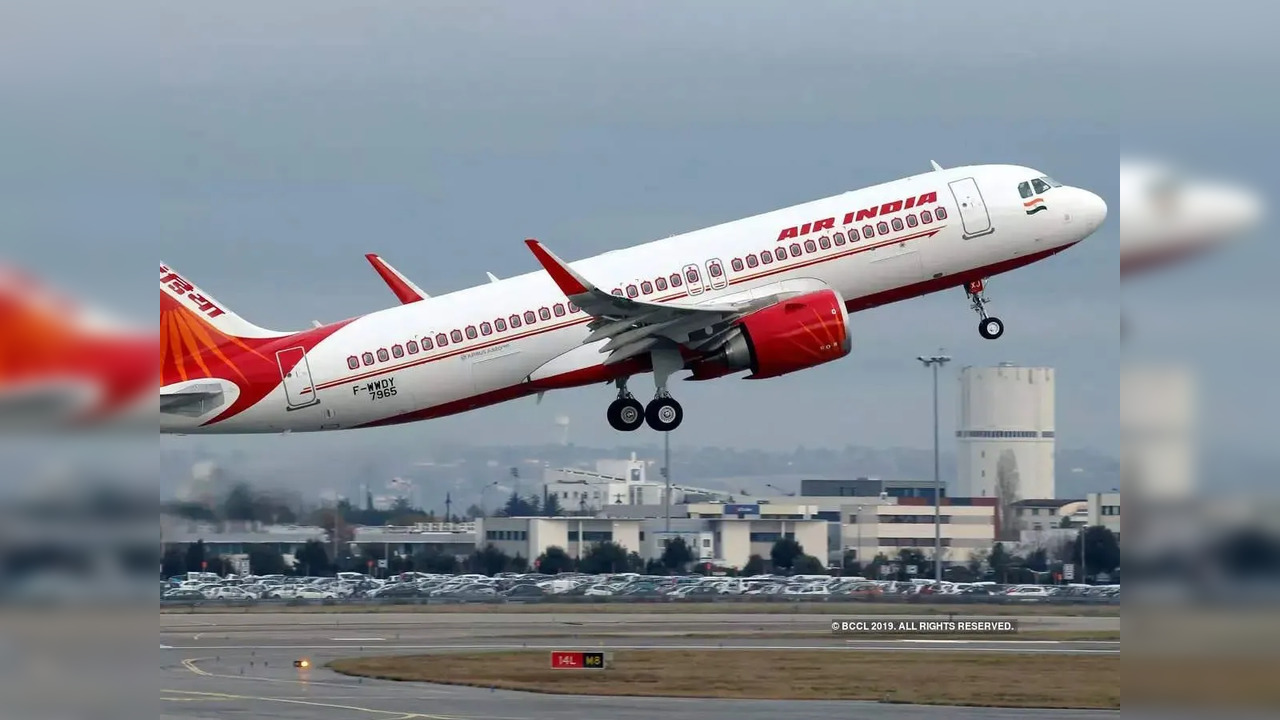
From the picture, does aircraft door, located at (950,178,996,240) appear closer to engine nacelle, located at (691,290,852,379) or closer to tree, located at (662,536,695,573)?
engine nacelle, located at (691,290,852,379)

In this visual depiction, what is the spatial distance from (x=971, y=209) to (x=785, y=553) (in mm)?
44589

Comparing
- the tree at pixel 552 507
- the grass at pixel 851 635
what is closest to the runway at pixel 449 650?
the grass at pixel 851 635

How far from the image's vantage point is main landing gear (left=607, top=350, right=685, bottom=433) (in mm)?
52688

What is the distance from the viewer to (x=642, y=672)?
195 feet

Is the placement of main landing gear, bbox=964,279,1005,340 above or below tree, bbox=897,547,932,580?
above

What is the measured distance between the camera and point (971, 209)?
51.8 m

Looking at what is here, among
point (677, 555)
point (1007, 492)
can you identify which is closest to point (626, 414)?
point (677, 555)

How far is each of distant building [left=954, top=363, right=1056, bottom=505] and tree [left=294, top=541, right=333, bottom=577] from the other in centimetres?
4168

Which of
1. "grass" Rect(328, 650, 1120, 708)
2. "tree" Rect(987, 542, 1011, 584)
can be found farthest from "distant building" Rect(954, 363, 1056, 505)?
"grass" Rect(328, 650, 1120, 708)

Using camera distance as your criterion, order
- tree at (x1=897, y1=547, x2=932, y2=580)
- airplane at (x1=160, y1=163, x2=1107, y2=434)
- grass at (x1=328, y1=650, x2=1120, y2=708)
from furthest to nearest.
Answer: tree at (x1=897, y1=547, x2=932, y2=580), grass at (x1=328, y1=650, x2=1120, y2=708), airplane at (x1=160, y1=163, x2=1107, y2=434)

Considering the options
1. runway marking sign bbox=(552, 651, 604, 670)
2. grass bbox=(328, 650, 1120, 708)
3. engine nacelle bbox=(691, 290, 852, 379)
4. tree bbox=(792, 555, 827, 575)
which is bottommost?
grass bbox=(328, 650, 1120, 708)
